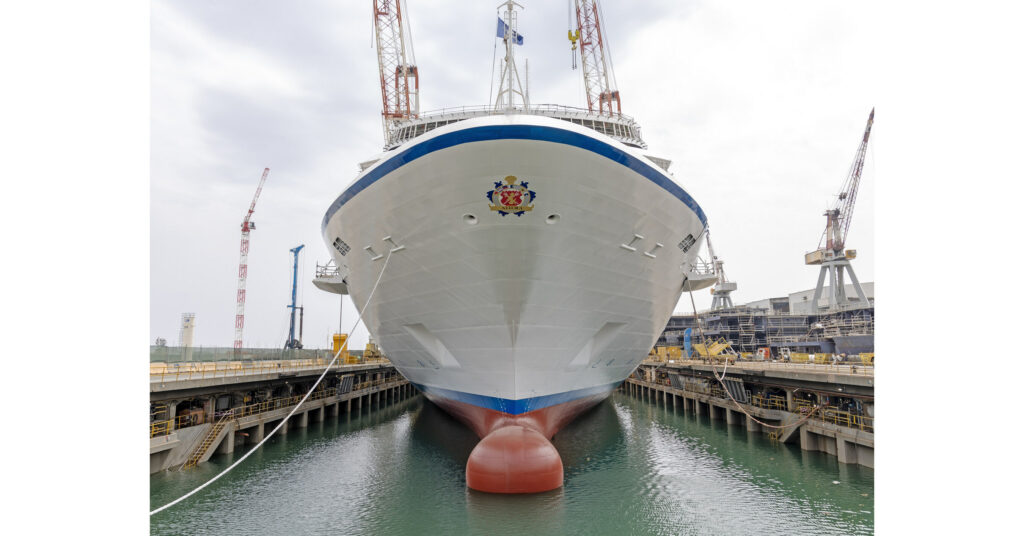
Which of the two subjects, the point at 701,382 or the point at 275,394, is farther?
the point at 701,382

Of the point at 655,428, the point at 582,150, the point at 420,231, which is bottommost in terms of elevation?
the point at 655,428

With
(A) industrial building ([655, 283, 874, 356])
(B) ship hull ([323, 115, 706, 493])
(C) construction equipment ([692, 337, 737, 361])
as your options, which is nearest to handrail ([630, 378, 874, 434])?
(C) construction equipment ([692, 337, 737, 361])

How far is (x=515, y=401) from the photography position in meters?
11.0

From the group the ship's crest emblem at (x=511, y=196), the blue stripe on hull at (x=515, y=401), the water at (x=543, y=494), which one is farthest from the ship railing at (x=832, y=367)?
the ship's crest emblem at (x=511, y=196)

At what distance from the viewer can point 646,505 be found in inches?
402

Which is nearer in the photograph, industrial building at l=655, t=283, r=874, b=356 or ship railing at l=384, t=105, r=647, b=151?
ship railing at l=384, t=105, r=647, b=151

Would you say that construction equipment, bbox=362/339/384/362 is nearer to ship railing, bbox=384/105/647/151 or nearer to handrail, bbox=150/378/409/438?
handrail, bbox=150/378/409/438

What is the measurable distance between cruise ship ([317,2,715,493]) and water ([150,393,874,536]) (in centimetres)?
119

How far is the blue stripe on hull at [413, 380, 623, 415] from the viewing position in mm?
11141

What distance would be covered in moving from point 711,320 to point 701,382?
35.2 metres

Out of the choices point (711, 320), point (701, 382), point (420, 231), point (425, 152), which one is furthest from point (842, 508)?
point (711, 320)

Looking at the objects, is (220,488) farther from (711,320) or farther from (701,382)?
(711,320)

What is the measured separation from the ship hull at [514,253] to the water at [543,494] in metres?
1.88

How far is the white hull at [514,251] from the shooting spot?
8.88 metres
